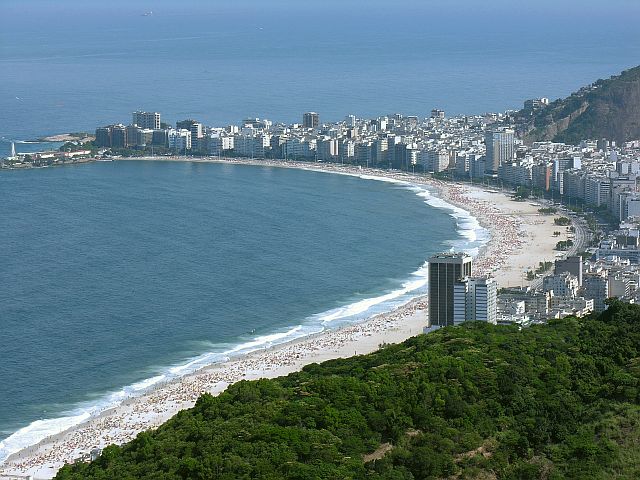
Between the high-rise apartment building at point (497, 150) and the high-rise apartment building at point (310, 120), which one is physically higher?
the high-rise apartment building at point (310, 120)

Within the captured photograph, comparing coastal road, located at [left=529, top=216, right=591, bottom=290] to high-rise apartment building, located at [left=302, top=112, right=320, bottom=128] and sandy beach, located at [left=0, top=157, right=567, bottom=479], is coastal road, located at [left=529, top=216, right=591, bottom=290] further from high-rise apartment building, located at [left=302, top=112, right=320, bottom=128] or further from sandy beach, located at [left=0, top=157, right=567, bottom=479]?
high-rise apartment building, located at [left=302, top=112, right=320, bottom=128]

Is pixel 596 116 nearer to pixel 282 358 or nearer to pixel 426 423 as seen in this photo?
pixel 282 358

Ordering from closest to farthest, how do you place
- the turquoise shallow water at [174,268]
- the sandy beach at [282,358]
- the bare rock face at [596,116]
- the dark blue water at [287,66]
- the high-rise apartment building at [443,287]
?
the sandy beach at [282,358]
the turquoise shallow water at [174,268]
the high-rise apartment building at [443,287]
the bare rock face at [596,116]
the dark blue water at [287,66]

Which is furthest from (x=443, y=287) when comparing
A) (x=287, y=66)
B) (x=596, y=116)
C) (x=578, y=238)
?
(x=287, y=66)

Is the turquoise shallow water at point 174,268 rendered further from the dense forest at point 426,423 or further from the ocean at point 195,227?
the dense forest at point 426,423

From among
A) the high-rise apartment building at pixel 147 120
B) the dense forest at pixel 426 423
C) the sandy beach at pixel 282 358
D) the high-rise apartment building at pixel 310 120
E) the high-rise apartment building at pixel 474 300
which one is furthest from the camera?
the high-rise apartment building at pixel 310 120

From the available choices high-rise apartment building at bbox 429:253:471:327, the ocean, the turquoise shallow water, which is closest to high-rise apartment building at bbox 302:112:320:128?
the ocean

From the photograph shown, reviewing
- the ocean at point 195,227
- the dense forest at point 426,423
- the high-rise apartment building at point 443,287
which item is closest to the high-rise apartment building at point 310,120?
the ocean at point 195,227
